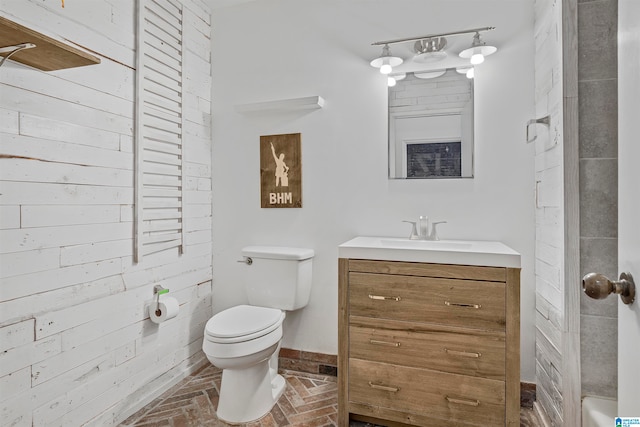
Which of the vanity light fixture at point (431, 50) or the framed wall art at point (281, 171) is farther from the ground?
the vanity light fixture at point (431, 50)

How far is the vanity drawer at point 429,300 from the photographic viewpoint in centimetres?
167

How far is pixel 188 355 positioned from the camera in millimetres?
2514

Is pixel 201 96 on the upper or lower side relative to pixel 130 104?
upper

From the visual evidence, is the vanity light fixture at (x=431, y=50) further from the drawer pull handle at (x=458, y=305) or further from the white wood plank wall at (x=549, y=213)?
the drawer pull handle at (x=458, y=305)

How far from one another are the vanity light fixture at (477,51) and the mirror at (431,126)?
11 cm

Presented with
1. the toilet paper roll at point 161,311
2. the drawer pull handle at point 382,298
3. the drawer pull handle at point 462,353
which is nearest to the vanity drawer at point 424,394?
the drawer pull handle at point 462,353

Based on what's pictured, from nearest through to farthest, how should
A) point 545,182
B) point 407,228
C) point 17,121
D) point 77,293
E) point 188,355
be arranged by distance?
point 17,121 < point 77,293 < point 545,182 < point 407,228 < point 188,355

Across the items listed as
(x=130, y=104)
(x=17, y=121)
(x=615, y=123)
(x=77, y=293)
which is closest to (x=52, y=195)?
(x=17, y=121)

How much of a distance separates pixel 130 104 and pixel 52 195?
71 cm

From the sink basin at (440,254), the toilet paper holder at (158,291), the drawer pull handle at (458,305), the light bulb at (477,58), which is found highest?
the light bulb at (477,58)

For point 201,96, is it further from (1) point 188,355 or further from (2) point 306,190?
(1) point 188,355

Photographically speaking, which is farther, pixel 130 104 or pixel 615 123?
pixel 130 104

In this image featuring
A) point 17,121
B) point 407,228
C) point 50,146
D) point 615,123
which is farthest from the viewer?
point 407,228

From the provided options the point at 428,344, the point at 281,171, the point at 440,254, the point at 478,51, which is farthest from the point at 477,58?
the point at 428,344
